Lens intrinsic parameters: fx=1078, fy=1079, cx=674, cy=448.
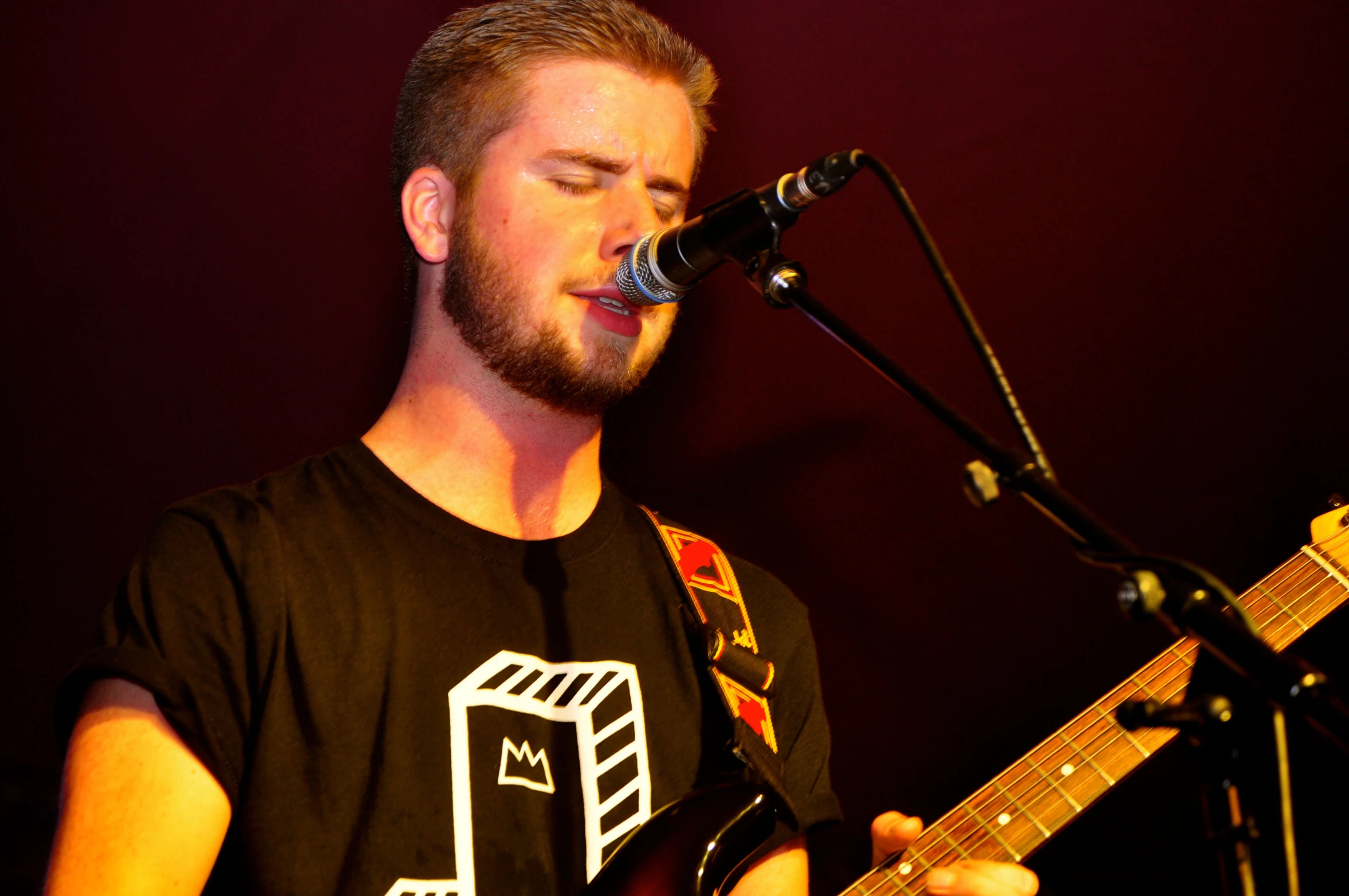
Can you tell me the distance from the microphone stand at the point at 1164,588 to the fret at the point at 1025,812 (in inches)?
35.6

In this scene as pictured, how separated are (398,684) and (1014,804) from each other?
1.06 meters

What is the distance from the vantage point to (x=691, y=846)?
171cm

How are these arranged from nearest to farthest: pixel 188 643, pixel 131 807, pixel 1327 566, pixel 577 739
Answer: pixel 131 807
pixel 188 643
pixel 577 739
pixel 1327 566

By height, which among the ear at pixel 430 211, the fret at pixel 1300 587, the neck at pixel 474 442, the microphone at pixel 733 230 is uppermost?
the ear at pixel 430 211

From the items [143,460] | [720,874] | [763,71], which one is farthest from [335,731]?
[763,71]

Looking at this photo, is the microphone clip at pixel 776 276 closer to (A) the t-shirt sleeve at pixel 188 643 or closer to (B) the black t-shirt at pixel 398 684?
(B) the black t-shirt at pixel 398 684

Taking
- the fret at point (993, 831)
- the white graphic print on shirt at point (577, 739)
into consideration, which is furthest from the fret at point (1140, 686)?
the white graphic print on shirt at point (577, 739)

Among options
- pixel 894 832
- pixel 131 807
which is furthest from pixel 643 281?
pixel 894 832

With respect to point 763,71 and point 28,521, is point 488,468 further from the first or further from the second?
point 763,71

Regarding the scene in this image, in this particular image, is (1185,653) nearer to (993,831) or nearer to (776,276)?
(993,831)

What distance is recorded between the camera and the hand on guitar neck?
1734 millimetres

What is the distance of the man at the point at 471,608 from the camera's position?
4.91 feet

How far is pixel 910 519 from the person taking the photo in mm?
2602

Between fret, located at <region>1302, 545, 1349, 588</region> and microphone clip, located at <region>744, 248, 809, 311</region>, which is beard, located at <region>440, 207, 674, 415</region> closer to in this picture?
microphone clip, located at <region>744, 248, 809, 311</region>
